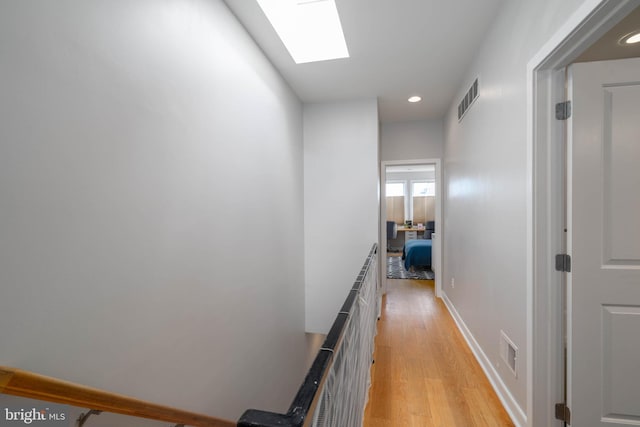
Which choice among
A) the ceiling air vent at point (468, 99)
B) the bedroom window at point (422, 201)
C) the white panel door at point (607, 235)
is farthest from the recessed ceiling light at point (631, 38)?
the bedroom window at point (422, 201)

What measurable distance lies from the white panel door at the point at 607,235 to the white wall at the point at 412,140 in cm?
276

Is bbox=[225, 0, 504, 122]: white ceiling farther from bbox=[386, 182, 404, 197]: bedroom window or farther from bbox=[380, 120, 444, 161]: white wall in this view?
bbox=[386, 182, 404, 197]: bedroom window

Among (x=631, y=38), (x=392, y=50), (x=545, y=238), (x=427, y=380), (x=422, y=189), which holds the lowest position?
(x=427, y=380)

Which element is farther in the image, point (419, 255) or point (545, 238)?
point (419, 255)

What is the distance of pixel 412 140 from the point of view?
4133 millimetres

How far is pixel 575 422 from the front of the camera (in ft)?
4.36

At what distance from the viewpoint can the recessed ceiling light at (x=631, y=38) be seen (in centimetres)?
133

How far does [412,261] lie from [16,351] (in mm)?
5633

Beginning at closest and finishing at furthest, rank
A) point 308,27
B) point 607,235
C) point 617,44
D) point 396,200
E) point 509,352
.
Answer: point 607,235
point 617,44
point 509,352
point 308,27
point 396,200

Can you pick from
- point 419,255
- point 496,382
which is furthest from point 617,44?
point 419,255

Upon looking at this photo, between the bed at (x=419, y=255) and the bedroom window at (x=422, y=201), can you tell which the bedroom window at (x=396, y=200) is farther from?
the bed at (x=419, y=255)

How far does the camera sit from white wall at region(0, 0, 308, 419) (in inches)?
30.3

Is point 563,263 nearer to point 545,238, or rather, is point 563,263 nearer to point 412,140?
point 545,238

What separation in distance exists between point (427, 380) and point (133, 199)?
2318mm
